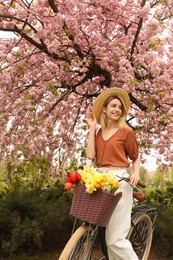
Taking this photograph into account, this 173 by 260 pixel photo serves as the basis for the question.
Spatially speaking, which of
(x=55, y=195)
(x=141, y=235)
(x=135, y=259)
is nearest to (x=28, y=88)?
(x=55, y=195)

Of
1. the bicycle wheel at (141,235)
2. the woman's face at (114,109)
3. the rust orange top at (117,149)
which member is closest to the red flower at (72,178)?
the rust orange top at (117,149)

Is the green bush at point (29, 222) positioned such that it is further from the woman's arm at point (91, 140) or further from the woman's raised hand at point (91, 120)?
the woman's raised hand at point (91, 120)

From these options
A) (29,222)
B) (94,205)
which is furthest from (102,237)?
(29,222)

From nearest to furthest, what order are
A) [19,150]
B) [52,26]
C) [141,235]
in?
[141,235] < [52,26] < [19,150]

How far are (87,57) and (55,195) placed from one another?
7.53 ft

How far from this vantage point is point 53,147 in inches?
256

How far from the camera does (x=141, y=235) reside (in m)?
3.68

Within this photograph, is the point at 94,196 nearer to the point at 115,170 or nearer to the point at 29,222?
the point at 115,170

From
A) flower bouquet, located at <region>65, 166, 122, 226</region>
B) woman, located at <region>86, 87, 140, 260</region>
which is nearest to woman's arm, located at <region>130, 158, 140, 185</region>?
woman, located at <region>86, 87, 140, 260</region>

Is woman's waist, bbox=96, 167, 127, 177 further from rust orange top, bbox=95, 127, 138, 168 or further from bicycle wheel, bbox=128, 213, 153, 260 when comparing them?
bicycle wheel, bbox=128, 213, 153, 260

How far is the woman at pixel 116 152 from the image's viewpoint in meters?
2.96

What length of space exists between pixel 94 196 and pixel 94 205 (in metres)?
0.06

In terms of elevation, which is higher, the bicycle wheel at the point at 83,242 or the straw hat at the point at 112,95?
the straw hat at the point at 112,95

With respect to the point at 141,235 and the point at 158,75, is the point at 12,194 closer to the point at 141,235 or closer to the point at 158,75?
the point at 141,235
